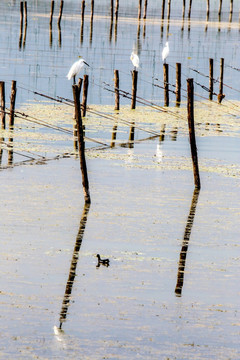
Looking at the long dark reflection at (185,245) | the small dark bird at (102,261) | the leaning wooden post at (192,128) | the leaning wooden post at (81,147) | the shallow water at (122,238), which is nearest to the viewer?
the shallow water at (122,238)

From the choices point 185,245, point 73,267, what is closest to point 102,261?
point 73,267

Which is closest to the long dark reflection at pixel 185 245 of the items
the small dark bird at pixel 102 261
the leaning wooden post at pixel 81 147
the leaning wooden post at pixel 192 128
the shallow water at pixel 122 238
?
the shallow water at pixel 122 238

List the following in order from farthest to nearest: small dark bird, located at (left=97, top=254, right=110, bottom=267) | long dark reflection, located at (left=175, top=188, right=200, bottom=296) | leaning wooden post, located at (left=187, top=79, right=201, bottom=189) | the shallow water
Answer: leaning wooden post, located at (left=187, top=79, right=201, bottom=189), small dark bird, located at (left=97, top=254, right=110, bottom=267), long dark reflection, located at (left=175, top=188, right=200, bottom=296), the shallow water

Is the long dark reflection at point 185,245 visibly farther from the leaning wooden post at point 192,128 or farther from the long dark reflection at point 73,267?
the long dark reflection at point 73,267

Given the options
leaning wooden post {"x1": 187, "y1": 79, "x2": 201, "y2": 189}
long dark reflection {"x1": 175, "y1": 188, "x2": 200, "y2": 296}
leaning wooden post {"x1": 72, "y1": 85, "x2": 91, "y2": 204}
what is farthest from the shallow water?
leaning wooden post {"x1": 187, "y1": 79, "x2": 201, "y2": 189}

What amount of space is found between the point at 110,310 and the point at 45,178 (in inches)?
414

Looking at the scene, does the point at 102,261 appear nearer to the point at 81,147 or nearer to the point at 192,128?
the point at 81,147

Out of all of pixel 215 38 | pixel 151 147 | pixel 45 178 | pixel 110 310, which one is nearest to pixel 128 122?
pixel 151 147

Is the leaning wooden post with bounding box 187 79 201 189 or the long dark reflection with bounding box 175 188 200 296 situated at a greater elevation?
the leaning wooden post with bounding box 187 79 201 189

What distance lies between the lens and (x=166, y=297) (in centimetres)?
A: 1388

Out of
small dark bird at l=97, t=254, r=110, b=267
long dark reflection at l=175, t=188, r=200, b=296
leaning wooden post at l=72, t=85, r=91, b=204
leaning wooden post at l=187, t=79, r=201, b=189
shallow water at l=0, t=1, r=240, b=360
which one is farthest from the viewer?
leaning wooden post at l=187, t=79, r=201, b=189

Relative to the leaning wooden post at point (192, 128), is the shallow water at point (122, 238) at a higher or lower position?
lower

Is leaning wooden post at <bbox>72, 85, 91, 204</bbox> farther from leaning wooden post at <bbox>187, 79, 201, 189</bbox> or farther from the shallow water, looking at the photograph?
leaning wooden post at <bbox>187, 79, 201, 189</bbox>

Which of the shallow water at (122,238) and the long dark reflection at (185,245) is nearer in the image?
the shallow water at (122,238)
